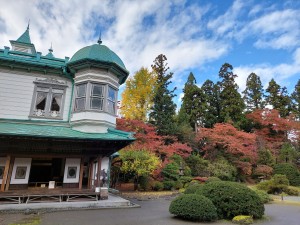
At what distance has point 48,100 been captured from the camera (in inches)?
558

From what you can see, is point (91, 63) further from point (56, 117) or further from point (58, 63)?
point (56, 117)

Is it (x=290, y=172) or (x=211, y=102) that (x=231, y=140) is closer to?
(x=290, y=172)

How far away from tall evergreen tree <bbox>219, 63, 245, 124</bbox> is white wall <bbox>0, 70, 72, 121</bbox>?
28.6 m

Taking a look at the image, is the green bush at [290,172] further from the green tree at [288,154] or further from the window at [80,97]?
the window at [80,97]

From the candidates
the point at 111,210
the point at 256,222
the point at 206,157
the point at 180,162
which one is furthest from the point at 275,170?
the point at 111,210

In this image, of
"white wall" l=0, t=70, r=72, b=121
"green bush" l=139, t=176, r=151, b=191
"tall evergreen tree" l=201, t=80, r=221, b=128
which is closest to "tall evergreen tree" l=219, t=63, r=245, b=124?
"tall evergreen tree" l=201, t=80, r=221, b=128

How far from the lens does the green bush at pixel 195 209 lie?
9169 mm

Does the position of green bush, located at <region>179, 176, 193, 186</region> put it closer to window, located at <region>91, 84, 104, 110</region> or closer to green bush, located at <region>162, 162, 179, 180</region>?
green bush, located at <region>162, 162, 179, 180</region>

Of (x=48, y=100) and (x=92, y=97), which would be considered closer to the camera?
(x=92, y=97)

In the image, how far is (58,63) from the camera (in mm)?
14836

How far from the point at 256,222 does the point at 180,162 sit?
1555 centimetres

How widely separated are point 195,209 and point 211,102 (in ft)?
107

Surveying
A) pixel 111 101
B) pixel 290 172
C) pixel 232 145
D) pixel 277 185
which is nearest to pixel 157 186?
pixel 111 101

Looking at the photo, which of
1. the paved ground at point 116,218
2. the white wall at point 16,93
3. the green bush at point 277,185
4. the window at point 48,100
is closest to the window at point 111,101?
the window at point 48,100
